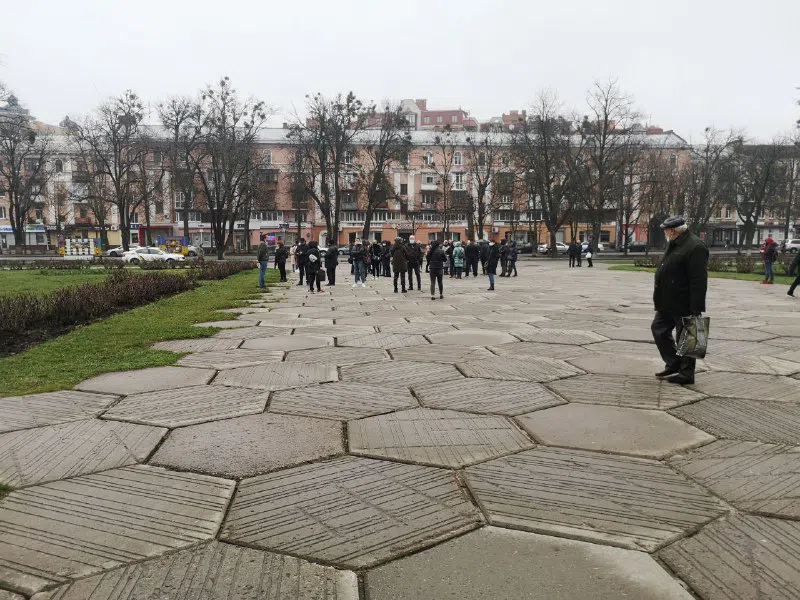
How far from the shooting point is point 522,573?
230cm

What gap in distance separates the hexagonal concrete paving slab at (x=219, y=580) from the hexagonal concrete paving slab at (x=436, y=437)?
1239 mm

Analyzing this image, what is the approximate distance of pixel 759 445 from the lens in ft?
12.2

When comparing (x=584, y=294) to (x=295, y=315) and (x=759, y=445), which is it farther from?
(x=759, y=445)

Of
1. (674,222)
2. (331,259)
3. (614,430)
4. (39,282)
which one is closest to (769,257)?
(331,259)

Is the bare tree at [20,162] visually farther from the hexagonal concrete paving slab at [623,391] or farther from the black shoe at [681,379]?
the black shoe at [681,379]

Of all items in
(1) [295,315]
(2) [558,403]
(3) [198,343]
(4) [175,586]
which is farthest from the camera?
(1) [295,315]

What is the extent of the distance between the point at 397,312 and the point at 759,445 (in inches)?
323

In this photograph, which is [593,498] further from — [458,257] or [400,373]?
[458,257]

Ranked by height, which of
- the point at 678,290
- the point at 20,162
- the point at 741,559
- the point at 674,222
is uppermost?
the point at 20,162

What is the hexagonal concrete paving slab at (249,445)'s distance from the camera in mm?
3412

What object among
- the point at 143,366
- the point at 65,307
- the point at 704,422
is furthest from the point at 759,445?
the point at 65,307

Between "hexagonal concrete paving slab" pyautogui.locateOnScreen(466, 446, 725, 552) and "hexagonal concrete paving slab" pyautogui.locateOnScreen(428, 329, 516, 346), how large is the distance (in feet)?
13.7

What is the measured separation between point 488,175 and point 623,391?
5984cm

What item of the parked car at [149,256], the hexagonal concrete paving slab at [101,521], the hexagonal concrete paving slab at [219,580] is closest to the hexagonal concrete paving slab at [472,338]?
the hexagonal concrete paving slab at [101,521]
